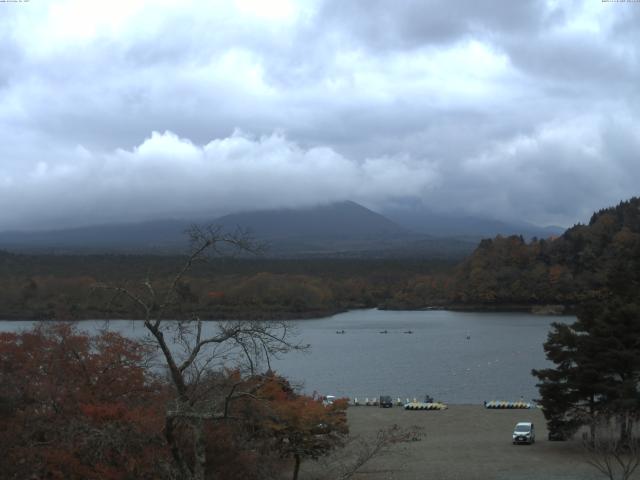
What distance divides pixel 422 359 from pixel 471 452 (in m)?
33.1

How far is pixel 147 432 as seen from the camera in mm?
11180

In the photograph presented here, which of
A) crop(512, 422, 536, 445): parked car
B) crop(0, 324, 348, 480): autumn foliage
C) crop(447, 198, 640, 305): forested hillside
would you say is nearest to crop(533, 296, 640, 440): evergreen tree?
crop(512, 422, 536, 445): parked car

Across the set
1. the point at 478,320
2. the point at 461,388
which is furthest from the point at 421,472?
the point at 478,320

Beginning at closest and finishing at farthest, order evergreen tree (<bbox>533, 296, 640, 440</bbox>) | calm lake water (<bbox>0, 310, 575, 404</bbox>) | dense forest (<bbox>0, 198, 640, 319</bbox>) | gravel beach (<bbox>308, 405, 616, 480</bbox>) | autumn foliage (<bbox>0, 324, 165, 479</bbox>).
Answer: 1. autumn foliage (<bbox>0, 324, 165, 479</bbox>)
2. gravel beach (<bbox>308, 405, 616, 480</bbox>)
3. evergreen tree (<bbox>533, 296, 640, 440</bbox>)
4. calm lake water (<bbox>0, 310, 575, 404</bbox>)
5. dense forest (<bbox>0, 198, 640, 319</bbox>)

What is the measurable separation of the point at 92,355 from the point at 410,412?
2078 cm

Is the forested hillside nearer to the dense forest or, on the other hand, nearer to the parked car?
the dense forest

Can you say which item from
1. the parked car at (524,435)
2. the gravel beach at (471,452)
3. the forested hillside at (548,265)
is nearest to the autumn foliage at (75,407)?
the gravel beach at (471,452)

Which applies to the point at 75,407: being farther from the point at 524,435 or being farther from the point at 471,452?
the point at 524,435

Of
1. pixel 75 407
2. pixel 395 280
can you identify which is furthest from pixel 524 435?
pixel 395 280

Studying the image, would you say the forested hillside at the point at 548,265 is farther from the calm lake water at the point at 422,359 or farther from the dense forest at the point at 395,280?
the calm lake water at the point at 422,359

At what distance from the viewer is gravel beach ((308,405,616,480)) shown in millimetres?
20469

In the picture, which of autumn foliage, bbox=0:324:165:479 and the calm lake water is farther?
the calm lake water

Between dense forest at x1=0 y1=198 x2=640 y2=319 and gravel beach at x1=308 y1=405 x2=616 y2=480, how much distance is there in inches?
2080

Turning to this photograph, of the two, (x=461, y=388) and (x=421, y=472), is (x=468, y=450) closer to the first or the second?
(x=421, y=472)
